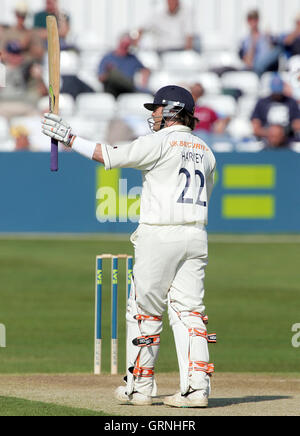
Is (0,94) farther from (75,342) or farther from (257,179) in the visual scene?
(75,342)

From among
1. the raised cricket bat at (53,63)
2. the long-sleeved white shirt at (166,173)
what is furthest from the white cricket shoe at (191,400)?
the raised cricket bat at (53,63)

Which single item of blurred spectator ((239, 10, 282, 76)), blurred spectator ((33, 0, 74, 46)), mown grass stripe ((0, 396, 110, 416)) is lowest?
mown grass stripe ((0, 396, 110, 416))

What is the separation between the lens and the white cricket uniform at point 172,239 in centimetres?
707

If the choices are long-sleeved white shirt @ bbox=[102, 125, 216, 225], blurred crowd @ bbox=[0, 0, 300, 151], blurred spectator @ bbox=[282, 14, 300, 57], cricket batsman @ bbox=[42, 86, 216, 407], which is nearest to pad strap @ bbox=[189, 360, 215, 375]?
cricket batsman @ bbox=[42, 86, 216, 407]

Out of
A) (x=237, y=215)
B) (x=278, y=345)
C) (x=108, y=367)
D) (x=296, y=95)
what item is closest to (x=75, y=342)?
(x=108, y=367)

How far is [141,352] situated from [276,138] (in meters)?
12.0

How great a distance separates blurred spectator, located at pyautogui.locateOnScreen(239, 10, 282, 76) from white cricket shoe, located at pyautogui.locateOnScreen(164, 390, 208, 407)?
604 inches

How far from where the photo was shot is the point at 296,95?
2111cm

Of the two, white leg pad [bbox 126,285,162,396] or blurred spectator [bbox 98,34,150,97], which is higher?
blurred spectator [bbox 98,34,150,97]

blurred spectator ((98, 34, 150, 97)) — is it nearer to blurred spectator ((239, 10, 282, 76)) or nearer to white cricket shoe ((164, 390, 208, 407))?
blurred spectator ((239, 10, 282, 76))

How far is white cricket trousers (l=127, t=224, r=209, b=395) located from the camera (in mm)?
7082

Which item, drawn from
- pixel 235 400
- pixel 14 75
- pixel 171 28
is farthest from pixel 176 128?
pixel 171 28

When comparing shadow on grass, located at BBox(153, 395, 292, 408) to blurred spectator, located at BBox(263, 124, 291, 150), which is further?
blurred spectator, located at BBox(263, 124, 291, 150)
